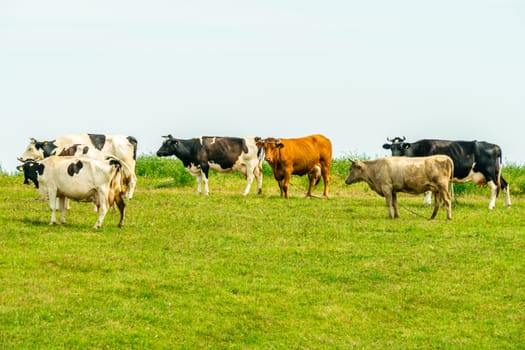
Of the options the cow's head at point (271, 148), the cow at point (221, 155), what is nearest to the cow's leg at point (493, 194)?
the cow's head at point (271, 148)

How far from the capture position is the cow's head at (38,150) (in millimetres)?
27594

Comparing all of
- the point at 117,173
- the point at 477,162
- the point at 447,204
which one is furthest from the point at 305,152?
the point at 117,173

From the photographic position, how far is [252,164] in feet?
95.9

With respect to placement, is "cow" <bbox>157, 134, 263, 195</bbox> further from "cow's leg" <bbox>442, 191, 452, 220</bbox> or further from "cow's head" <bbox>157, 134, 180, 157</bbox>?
"cow's leg" <bbox>442, 191, 452, 220</bbox>

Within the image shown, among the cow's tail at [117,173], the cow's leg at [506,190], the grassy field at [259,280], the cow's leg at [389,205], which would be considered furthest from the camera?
the cow's leg at [506,190]

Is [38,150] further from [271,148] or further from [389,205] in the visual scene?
[389,205]

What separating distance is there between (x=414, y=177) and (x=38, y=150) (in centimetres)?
1149

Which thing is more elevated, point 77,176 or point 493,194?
point 77,176

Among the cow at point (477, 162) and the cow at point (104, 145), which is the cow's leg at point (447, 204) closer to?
the cow at point (477, 162)

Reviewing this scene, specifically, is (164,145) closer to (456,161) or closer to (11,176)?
(11,176)

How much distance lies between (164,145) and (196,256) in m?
11.9

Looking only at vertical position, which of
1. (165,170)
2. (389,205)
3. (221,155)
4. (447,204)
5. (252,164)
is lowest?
(165,170)

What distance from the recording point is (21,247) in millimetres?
18328

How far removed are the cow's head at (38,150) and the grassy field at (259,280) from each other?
13.7 feet
